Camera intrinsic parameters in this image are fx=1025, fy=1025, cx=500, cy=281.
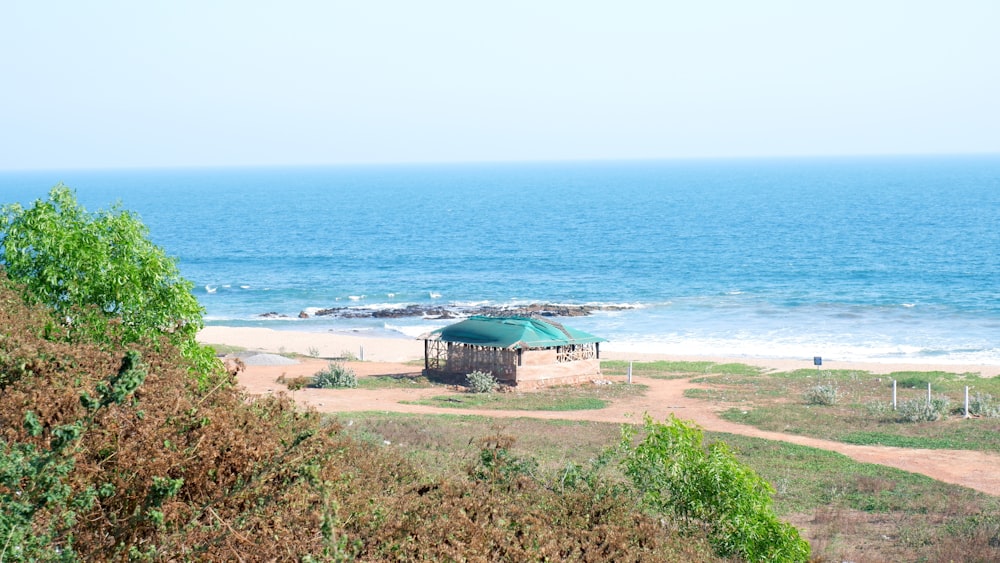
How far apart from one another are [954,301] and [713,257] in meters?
30.3

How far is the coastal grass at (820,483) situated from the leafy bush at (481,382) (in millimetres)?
6081

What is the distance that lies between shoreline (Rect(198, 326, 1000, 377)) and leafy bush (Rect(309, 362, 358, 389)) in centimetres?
1070

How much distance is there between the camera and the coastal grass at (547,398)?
112ft

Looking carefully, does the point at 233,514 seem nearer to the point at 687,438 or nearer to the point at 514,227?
the point at 687,438

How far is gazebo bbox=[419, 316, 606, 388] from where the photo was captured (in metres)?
37.9

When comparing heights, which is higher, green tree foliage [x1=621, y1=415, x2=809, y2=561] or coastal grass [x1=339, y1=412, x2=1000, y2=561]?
green tree foliage [x1=621, y1=415, x2=809, y2=561]

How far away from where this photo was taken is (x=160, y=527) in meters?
7.09

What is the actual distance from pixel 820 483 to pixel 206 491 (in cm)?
1808

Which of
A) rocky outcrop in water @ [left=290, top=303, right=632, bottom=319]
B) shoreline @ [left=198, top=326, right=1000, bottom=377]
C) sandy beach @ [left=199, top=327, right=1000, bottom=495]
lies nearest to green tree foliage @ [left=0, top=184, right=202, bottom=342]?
sandy beach @ [left=199, top=327, right=1000, bottom=495]

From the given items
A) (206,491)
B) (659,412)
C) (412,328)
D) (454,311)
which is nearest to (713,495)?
(206,491)

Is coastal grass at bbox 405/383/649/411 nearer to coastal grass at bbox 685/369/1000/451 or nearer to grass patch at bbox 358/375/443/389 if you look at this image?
grass patch at bbox 358/375/443/389

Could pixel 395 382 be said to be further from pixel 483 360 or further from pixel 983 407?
pixel 983 407

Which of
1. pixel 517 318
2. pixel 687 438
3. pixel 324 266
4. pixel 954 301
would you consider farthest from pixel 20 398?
pixel 324 266

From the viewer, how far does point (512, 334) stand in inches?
1506
